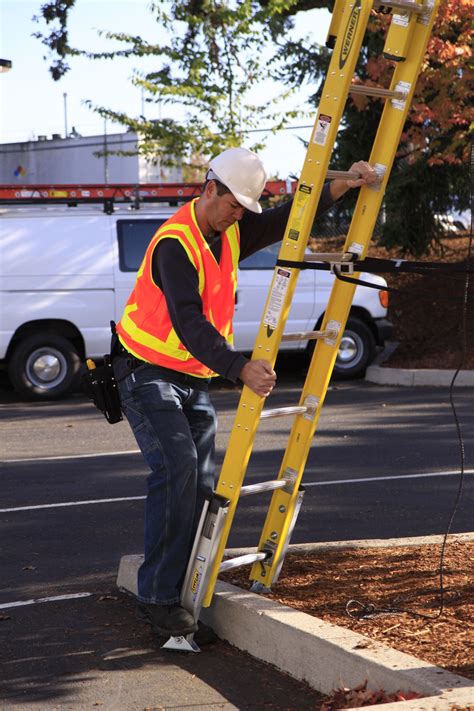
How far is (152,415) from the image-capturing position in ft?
15.9

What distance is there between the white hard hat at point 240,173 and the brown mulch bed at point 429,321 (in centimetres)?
1066

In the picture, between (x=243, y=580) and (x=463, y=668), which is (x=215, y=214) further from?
(x=463, y=668)

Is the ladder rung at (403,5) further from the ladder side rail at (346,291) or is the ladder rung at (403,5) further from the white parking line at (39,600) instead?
the white parking line at (39,600)

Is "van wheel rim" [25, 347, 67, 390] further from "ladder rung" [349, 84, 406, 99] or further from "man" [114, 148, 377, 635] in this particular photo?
"ladder rung" [349, 84, 406, 99]

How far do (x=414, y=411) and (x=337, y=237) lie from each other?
1207cm

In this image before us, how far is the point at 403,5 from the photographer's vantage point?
455 centimetres

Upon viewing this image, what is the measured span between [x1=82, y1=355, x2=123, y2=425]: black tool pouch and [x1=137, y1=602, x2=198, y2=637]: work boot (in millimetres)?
882

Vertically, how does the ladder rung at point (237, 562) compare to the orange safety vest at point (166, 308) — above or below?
below

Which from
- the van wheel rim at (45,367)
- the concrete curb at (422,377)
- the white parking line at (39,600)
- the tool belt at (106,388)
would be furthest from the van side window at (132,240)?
the tool belt at (106,388)

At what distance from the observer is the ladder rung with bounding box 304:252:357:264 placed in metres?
4.74

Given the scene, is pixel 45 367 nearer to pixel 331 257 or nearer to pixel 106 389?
pixel 106 389

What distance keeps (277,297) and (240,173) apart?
544 mm

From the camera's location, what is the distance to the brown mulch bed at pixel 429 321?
15766 mm

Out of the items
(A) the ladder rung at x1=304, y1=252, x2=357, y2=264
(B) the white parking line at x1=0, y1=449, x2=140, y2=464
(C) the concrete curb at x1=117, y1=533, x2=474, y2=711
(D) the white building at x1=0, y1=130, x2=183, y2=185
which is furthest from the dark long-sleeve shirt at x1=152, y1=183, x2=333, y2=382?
(D) the white building at x1=0, y1=130, x2=183, y2=185
